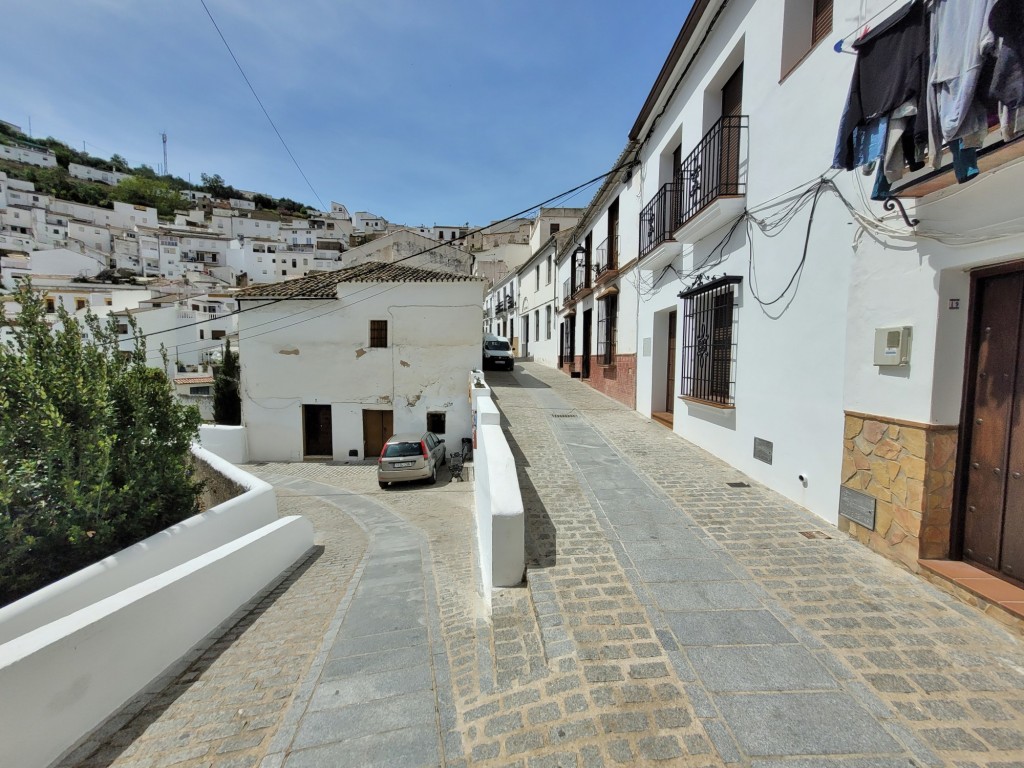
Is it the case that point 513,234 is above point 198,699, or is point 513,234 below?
Result: above

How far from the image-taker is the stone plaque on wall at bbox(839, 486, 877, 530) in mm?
3455

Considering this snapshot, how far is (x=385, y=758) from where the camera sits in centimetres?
210

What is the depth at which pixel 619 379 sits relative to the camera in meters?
10.6

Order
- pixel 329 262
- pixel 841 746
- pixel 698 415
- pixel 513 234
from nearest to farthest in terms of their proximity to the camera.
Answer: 1. pixel 841 746
2. pixel 698 415
3. pixel 513 234
4. pixel 329 262

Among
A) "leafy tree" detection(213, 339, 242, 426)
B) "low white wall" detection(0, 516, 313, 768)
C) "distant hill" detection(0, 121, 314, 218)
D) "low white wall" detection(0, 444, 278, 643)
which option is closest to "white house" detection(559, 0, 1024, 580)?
"low white wall" detection(0, 516, 313, 768)

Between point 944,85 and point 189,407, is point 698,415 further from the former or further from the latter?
point 189,407

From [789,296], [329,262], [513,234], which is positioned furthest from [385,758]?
[329,262]

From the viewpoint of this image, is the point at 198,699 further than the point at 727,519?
No

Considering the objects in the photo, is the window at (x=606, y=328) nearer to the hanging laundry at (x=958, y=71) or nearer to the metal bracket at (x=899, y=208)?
the metal bracket at (x=899, y=208)

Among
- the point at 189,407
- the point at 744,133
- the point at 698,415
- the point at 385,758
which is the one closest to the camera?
the point at 385,758

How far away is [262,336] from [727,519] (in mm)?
14898

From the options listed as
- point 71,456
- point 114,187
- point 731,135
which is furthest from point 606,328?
point 114,187

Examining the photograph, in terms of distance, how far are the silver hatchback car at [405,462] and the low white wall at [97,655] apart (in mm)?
6693

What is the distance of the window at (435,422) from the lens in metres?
14.1
